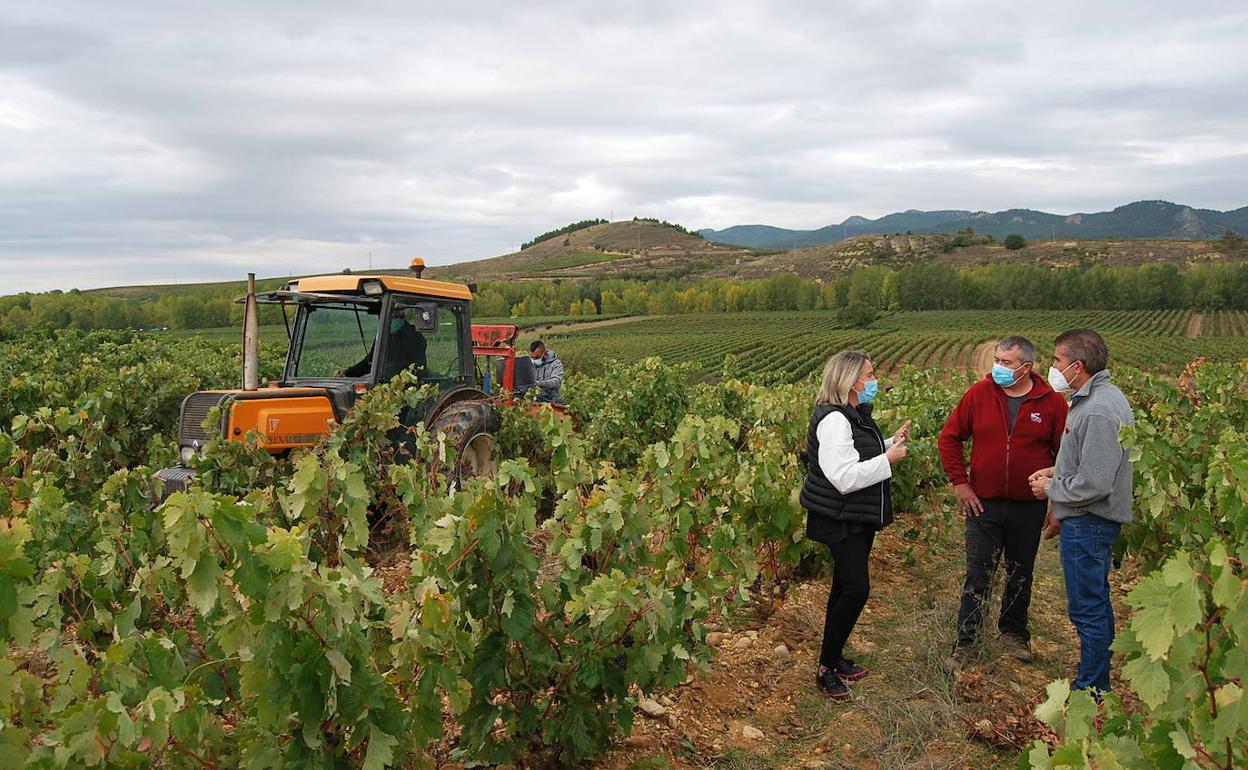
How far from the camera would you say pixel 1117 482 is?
11.8 ft

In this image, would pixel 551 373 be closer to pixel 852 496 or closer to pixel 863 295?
pixel 852 496

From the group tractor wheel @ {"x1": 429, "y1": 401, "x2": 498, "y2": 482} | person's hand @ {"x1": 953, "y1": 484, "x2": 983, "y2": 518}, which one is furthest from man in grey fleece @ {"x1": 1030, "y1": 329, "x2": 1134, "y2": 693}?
tractor wheel @ {"x1": 429, "y1": 401, "x2": 498, "y2": 482}

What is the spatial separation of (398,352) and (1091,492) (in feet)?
15.9

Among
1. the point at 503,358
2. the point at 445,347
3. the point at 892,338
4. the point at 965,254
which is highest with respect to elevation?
the point at 965,254

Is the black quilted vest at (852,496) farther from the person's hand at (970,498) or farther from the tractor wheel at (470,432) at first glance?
the tractor wheel at (470,432)

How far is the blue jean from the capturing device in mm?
3555

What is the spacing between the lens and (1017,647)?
13.8 ft

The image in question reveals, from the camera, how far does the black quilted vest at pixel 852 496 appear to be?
11.7 ft

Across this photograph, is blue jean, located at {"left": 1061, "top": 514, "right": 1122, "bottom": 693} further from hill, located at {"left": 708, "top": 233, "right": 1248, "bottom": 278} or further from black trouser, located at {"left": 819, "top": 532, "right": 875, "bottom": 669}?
hill, located at {"left": 708, "top": 233, "right": 1248, "bottom": 278}

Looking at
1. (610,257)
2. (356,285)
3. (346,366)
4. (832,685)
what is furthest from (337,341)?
(610,257)

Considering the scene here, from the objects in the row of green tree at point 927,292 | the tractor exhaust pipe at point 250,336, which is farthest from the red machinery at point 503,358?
the row of green tree at point 927,292

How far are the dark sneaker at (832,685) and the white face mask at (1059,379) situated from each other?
71.0 inches

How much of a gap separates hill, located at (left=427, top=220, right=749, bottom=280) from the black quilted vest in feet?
367

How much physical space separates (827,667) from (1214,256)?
125 metres
